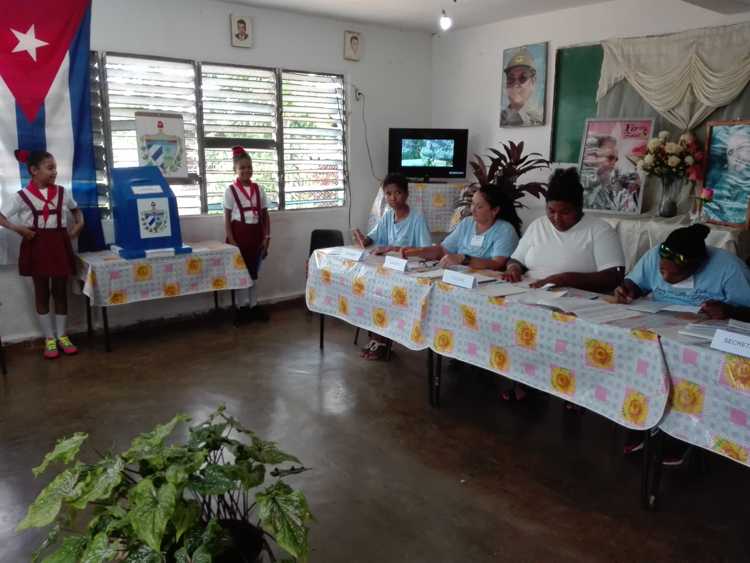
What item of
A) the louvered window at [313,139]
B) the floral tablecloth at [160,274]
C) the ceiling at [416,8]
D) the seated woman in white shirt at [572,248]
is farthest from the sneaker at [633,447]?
the louvered window at [313,139]

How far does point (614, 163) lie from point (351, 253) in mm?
2519

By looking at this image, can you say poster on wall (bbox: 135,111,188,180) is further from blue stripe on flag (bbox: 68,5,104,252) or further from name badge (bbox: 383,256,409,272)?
name badge (bbox: 383,256,409,272)

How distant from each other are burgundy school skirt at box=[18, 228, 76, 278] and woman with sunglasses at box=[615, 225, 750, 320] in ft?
11.9

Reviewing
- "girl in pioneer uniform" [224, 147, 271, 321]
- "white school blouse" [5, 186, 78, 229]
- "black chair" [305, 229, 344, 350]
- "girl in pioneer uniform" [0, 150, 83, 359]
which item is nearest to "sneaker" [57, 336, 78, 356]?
"girl in pioneer uniform" [0, 150, 83, 359]

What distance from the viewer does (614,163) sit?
4820 millimetres

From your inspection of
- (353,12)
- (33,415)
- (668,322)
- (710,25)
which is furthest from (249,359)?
(710,25)

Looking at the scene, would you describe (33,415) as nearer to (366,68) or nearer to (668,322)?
(668,322)

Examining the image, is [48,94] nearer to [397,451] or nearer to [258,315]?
[258,315]

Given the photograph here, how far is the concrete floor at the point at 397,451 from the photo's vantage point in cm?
213

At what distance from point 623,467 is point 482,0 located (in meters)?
3.91

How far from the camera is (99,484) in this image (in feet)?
4.00

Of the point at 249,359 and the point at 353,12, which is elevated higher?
the point at 353,12

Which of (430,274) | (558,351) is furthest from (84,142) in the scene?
(558,351)

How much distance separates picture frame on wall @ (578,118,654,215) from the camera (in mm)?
4684
